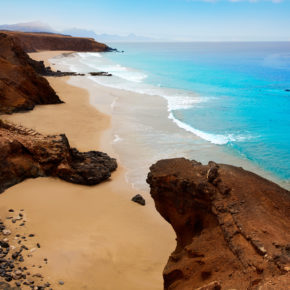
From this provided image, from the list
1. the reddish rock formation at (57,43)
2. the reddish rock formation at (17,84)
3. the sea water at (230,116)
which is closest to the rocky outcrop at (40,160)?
the sea water at (230,116)

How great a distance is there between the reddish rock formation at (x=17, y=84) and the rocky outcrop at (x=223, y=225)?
13.9m

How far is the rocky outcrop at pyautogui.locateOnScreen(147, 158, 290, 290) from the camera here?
134 inches

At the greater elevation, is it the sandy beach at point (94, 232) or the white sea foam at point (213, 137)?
the sandy beach at point (94, 232)

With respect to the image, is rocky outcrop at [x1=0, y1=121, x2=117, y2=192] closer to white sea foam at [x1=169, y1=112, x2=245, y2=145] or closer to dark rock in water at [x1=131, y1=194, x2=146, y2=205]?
dark rock in water at [x1=131, y1=194, x2=146, y2=205]

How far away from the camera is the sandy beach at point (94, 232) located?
609 centimetres

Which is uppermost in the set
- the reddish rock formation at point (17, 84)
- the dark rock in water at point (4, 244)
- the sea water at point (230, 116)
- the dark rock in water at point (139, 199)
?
the reddish rock formation at point (17, 84)

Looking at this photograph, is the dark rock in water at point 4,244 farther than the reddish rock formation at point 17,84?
No

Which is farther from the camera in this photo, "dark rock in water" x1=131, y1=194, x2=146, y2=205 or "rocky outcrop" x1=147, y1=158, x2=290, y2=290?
"dark rock in water" x1=131, y1=194, x2=146, y2=205

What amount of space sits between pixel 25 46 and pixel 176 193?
79053 mm

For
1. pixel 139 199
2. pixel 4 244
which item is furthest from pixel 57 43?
pixel 4 244

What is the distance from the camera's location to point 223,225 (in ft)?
13.4

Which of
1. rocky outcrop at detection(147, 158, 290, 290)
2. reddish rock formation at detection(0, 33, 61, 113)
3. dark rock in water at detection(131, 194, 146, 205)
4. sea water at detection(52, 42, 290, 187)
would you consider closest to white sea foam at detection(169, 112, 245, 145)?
sea water at detection(52, 42, 290, 187)

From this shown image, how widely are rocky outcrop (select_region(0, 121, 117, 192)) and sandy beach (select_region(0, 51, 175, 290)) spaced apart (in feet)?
0.90

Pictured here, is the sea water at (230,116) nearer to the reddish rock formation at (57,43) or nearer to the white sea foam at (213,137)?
the white sea foam at (213,137)
